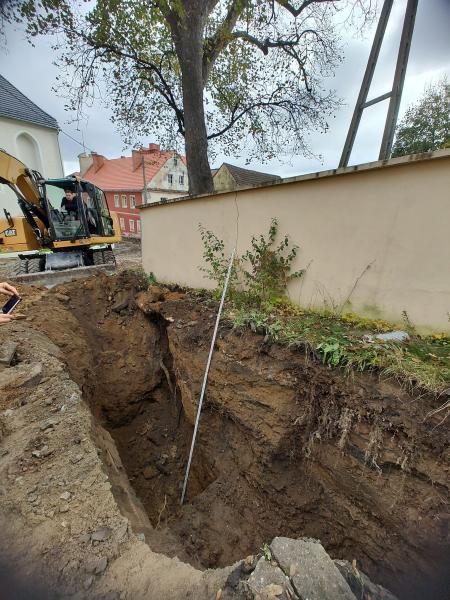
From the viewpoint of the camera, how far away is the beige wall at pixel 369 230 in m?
2.63

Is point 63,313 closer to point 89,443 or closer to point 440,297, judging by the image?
point 89,443

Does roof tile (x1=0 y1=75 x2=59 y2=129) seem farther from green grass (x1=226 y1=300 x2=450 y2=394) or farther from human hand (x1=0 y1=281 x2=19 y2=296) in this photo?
green grass (x1=226 y1=300 x2=450 y2=394)

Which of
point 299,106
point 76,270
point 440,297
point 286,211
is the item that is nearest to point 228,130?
point 299,106

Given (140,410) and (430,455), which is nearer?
(430,455)

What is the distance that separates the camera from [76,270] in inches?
262

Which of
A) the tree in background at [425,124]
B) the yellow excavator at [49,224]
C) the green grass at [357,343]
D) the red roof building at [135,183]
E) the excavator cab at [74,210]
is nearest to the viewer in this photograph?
the green grass at [357,343]

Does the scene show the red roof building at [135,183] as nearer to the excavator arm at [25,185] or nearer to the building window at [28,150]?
the building window at [28,150]

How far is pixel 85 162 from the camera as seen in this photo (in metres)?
30.6

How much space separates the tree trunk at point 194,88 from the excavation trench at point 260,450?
334 cm

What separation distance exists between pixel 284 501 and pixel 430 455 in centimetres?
148

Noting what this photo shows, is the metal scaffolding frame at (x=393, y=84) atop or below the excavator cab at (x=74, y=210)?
atop

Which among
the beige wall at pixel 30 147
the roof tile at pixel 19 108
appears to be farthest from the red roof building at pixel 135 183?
the roof tile at pixel 19 108

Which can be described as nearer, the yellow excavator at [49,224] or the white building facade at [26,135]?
the yellow excavator at [49,224]

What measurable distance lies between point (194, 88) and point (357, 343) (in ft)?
20.7
